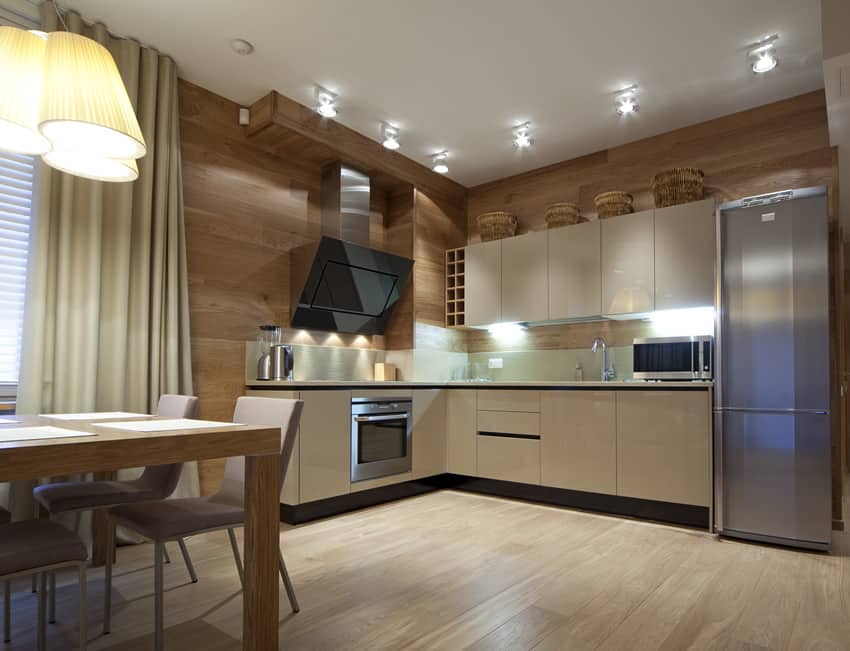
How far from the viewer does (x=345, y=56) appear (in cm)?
321

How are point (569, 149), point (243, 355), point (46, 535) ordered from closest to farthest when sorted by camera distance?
point (46, 535)
point (243, 355)
point (569, 149)

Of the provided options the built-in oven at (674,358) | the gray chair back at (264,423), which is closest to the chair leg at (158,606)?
the gray chair back at (264,423)

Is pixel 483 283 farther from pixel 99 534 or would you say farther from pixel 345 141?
pixel 99 534

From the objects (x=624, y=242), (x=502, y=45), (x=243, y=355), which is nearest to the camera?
(x=502, y=45)

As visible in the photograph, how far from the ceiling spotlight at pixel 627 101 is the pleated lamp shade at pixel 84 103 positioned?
9.64 ft

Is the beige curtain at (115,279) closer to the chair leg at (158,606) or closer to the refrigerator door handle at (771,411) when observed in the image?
the chair leg at (158,606)

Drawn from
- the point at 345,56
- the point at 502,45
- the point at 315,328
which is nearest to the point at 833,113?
the point at 502,45

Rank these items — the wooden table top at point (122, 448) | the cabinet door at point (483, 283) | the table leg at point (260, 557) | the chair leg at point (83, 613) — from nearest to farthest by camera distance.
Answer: the wooden table top at point (122, 448), the chair leg at point (83, 613), the table leg at point (260, 557), the cabinet door at point (483, 283)

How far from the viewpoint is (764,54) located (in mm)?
3076

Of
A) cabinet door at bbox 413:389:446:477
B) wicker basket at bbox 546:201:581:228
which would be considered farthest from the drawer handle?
wicker basket at bbox 546:201:581:228

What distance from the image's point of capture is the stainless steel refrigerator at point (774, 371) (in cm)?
286

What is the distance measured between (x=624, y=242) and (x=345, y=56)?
88.8 inches

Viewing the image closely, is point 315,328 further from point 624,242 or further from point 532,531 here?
point 624,242

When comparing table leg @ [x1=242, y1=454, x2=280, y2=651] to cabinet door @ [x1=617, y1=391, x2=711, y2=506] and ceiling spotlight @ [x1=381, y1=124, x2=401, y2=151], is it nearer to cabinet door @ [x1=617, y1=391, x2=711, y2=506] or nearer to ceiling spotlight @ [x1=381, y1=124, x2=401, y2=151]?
cabinet door @ [x1=617, y1=391, x2=711, y2=506]
